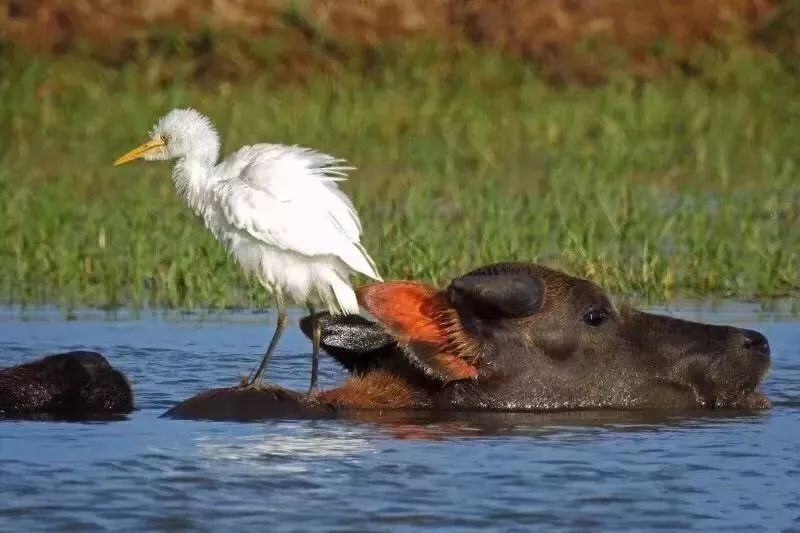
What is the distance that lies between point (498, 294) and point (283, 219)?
1507mm

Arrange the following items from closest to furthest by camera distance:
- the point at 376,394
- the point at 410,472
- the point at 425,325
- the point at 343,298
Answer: the point at 410,472 < the point at 425,325 < the point at 376,394 < the point at 343,298

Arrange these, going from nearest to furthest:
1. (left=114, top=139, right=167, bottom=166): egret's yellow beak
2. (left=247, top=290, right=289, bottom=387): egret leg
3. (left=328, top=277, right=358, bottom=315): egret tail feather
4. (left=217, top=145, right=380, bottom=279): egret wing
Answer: (left=247, top=290, right=289, bottom=387): egret leg → (left=217, top=145, right=380, bottom=279): egret wing → (left=328, top=277, right=358, bottom=315): egret tail feather → (left=114, top=139, right=167, bottom=166): egret's yellow beak

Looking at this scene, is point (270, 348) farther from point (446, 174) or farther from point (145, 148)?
point (446, 174)

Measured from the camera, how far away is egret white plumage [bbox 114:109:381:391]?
8773mm

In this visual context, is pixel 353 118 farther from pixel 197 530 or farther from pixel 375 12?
pixel 197 530

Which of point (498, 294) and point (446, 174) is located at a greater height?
point (446, 174)

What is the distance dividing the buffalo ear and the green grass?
3509 millimetres

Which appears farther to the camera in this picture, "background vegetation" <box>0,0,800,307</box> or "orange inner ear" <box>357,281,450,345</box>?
"background vegetation" <box>0,0,800,307</box>

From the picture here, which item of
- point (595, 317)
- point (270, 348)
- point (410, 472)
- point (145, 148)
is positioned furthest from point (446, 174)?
point (410, 472)

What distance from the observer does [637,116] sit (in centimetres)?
1722

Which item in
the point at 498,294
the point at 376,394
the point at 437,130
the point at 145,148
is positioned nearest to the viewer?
the point at 498,294

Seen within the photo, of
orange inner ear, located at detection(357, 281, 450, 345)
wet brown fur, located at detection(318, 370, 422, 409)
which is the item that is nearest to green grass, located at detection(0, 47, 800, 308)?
wet brown fur, located at detection(318, 370, 422, 409)

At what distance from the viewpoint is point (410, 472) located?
22.3 ft

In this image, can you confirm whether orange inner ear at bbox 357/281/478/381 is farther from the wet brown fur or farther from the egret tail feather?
the egret tail feather
